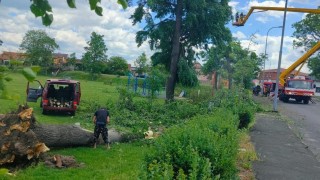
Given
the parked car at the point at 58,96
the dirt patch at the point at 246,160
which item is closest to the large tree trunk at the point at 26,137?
the dirt patch at the point at 246,160

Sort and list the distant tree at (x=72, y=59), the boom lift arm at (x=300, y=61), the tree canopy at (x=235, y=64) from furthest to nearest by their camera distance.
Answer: the distant tree at (x=72, y=59) → the tree canopy at (x=235, y=64) → the boom lift arm at (x=300, y=61)

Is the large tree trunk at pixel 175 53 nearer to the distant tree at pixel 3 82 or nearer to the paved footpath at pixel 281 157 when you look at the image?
the paved footpath at pixel 281 157

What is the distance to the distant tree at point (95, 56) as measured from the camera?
86.2 m

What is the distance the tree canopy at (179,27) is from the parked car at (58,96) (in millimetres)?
8657

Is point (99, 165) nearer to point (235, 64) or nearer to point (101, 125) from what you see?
point (101, 125)

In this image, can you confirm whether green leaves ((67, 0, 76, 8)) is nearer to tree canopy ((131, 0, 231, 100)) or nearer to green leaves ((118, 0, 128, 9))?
green leaves ((118, 0, 128, 9))

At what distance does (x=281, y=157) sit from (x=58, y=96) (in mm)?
A: 12638

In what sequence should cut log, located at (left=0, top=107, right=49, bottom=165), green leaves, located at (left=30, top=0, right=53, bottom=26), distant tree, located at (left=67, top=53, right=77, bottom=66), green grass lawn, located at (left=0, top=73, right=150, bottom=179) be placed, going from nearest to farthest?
green leaves, located at (left=30, top=0, right=53, bottom=26), green grass lawn, located at (left=0, top=73, right=150, bottom=179), cut log, located at (left=0, top=107, right=49, bottom=165), distant tree, located at (left=67, top=53, right=77, bottom=66)

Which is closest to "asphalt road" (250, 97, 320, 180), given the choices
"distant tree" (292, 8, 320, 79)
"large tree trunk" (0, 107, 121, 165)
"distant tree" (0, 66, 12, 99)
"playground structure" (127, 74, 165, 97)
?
"large tree trunk" (0, 107, 121, 165)

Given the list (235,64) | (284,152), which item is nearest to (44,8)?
(284,152)

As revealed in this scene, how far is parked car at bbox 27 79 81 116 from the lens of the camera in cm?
1939

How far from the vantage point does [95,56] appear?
8806 centimetres

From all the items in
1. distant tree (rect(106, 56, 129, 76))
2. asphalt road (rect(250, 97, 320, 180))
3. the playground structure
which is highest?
distant tree (rect(106, 56, 129, 76))

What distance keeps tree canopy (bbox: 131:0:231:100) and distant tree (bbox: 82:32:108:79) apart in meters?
58.8
